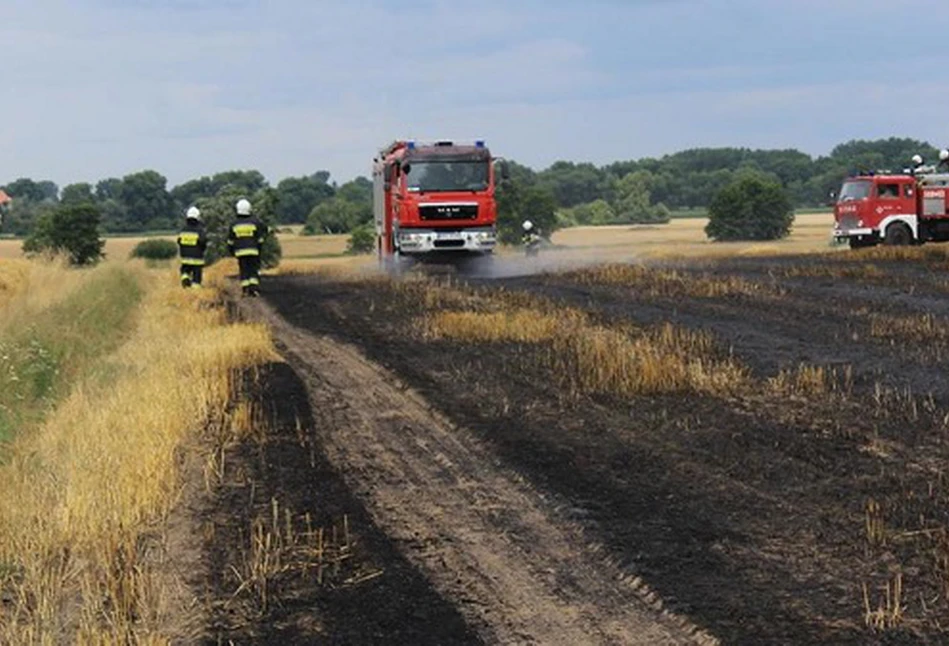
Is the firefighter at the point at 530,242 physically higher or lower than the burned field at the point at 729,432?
higher

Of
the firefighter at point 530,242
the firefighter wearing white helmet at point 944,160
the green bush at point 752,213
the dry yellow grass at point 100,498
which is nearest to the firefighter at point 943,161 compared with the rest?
the firefighter wearing white helmet at point 944,160

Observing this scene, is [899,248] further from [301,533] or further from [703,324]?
[301,533]

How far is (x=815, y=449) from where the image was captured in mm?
7879

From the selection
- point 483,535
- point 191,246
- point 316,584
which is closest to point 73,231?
point 191,246

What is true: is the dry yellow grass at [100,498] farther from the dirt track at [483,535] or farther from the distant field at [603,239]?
the distant field at [603,239]

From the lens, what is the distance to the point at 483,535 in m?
6.03

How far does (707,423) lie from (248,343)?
6.55 metres

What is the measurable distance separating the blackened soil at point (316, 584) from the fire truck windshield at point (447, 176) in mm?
20196

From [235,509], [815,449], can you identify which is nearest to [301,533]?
[235,509]

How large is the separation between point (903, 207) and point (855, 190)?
5.15 feet

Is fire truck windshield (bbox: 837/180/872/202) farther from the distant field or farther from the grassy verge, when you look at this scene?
the distant field

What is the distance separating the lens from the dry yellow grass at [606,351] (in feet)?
34.4

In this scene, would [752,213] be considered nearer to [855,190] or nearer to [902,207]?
[855,190]

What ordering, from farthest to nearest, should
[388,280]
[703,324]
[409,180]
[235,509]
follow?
[409,180] < [388,280] < [703,324] < [235,509]
